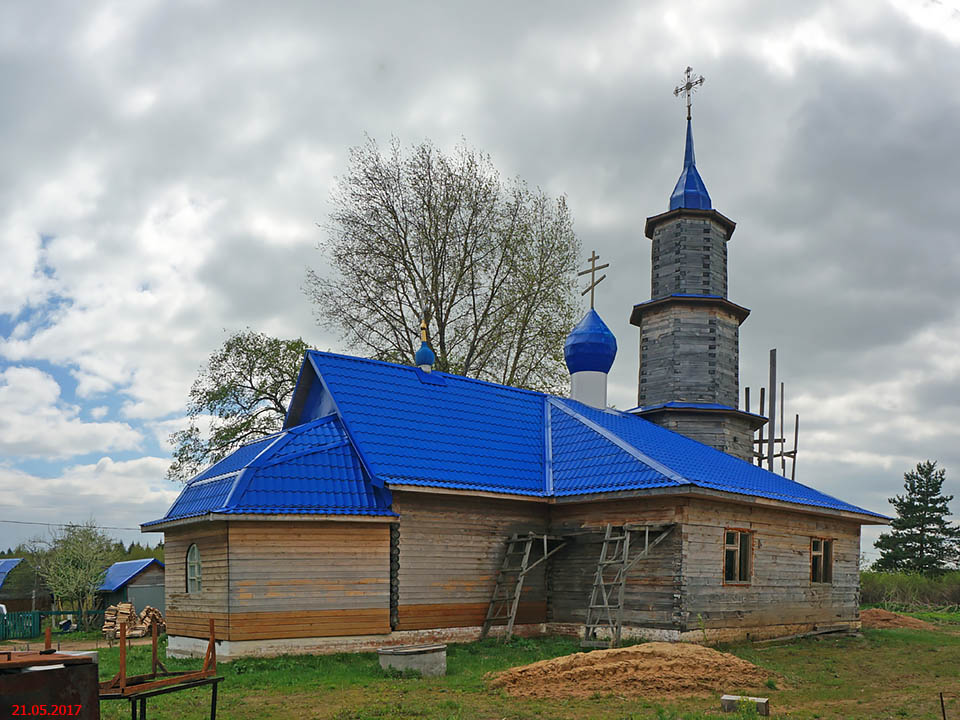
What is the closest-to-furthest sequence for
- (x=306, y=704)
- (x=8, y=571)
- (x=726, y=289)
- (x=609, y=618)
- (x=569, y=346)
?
(x=306, y=704)
(x=609, y=618)
(x=569, y=346)
(x=726, y=289)
(x=8, y=571)

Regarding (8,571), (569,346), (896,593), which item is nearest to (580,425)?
(569,346)

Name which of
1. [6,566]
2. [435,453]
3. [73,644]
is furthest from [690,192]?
[6,566]

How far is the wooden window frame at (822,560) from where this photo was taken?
21.2 m

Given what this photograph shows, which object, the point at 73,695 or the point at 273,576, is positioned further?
the point at 273,576

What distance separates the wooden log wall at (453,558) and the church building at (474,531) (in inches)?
1.5

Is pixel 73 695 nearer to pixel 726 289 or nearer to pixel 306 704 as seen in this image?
pixel 306 704

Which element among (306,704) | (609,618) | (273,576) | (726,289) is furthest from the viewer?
(726,289)

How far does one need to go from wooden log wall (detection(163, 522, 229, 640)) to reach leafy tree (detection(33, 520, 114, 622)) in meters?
19.0

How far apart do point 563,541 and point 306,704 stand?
8897mm

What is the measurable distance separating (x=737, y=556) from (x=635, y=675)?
7.10 metres

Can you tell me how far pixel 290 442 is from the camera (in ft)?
55.4

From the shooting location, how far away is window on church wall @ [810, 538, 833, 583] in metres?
21.3
